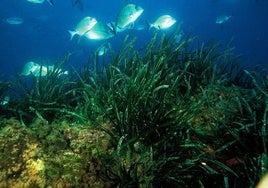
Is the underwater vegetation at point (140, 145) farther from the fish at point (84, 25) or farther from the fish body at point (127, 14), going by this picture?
the fish at point (84, 25)

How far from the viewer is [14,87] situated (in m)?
5.49

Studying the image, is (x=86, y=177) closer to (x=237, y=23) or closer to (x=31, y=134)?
(x=31, y=134)

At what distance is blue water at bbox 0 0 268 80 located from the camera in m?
67.2

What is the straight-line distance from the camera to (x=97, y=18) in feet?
297

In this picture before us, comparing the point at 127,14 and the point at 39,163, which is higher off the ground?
the point at 127,14

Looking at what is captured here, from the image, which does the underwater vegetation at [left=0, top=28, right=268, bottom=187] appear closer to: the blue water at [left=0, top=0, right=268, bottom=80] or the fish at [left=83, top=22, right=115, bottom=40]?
the fish at [left=83, top=22, right=115, bottom=40]

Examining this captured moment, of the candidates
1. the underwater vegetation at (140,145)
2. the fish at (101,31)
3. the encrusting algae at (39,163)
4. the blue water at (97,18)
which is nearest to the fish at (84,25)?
the fish at (101,31)

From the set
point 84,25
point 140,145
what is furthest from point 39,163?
point 84,25

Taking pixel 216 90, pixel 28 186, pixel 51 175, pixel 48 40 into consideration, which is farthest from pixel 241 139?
pixel 48 40

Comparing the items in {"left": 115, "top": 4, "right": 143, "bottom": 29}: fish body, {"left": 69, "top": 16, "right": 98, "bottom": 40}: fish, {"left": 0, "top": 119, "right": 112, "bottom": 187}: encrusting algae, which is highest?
{"left": 69, "top": 16, "right": 98, "bottom": 40}: fish

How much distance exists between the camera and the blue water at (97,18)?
6719 cm

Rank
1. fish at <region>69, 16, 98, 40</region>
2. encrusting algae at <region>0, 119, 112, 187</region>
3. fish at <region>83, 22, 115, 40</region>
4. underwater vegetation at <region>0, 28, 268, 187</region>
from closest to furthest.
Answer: encrusting algae at <region>0, 119, 112, 187</region> < underwater vegetation at <region>0, 28, 268, 187</region> < fish at <region>83, 22, 115, 40</region> < fish at <region>69, 16, 98, 40</region>

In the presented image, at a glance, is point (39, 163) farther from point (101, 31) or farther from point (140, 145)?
point (101, 31)

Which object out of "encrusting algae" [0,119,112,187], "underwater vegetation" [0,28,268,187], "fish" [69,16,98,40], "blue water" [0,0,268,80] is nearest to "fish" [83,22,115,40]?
"fish" [69,16,98,40]
